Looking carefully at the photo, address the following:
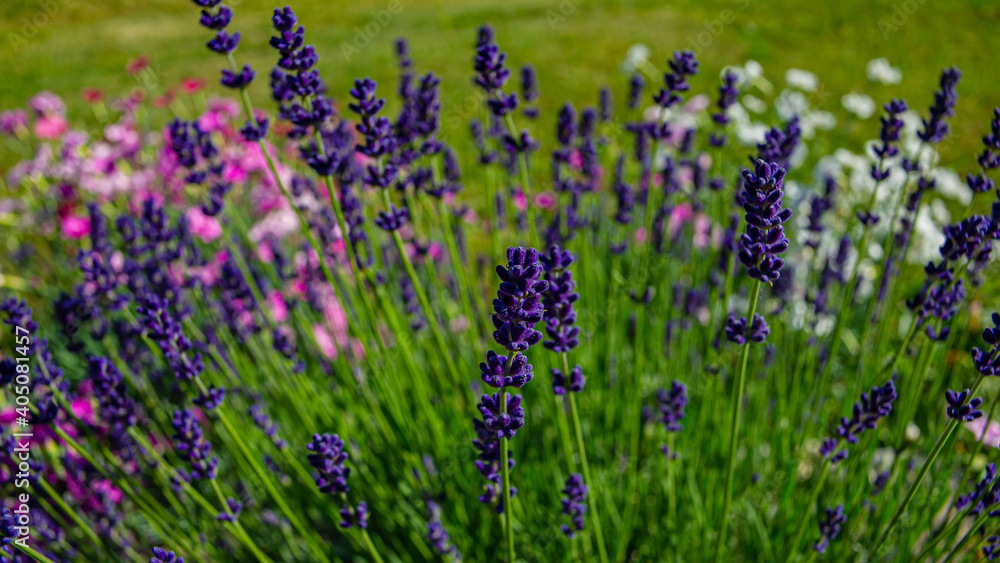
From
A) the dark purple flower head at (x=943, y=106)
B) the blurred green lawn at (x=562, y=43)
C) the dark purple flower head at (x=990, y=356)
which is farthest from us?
the blurred green lawn at (x=562, y=43)

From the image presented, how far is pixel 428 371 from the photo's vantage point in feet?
9.71

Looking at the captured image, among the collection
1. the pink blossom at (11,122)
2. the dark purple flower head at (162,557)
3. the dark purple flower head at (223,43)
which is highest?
the pink blossom at (11,122)

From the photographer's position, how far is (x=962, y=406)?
1.36m

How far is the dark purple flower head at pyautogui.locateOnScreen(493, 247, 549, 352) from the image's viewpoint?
3.33 feet

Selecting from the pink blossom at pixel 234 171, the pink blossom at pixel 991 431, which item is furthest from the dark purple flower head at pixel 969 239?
the pink blossom at pixel 234 171

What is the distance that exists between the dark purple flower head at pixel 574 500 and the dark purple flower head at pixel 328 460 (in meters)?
0.53

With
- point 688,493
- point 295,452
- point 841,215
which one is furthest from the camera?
point 841,215

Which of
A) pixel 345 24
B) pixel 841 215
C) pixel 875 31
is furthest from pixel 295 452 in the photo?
pixel 345 24

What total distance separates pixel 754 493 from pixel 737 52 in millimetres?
7102

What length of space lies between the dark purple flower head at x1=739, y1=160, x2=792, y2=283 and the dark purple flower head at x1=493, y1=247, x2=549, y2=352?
0.38m

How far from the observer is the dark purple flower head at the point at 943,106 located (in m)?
1.73

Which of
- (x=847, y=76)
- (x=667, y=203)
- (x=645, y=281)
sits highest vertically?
(x=847, y=76)

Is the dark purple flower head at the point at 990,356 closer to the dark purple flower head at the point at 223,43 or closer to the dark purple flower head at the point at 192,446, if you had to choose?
the dark purple flower head at the point at 192,446

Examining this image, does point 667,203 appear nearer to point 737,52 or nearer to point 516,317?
point 516,317
